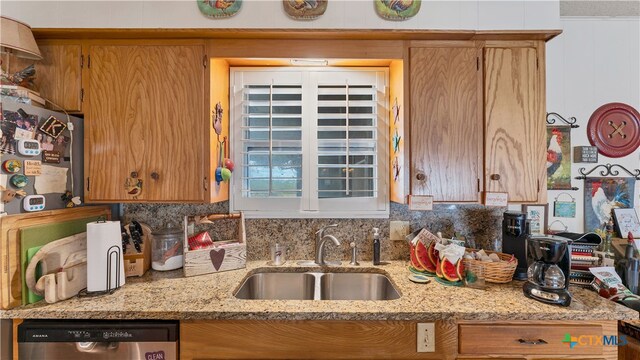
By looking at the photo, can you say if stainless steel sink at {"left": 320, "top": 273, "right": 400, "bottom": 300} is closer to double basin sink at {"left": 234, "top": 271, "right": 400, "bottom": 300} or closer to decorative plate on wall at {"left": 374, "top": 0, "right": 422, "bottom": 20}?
double basin sink at {"left": 234, "top": 271, "right": 400, "bottom": 300}

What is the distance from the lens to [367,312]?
116cm

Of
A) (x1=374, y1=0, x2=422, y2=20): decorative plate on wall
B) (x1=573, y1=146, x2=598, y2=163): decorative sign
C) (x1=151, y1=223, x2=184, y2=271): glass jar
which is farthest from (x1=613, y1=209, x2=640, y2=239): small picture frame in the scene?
(x1=151, y1=223, x2=184, y2=271): glass jar

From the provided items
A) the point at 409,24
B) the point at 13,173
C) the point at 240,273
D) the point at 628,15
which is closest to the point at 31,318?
the point at 13,173

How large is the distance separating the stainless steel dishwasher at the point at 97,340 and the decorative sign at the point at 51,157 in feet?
2.26

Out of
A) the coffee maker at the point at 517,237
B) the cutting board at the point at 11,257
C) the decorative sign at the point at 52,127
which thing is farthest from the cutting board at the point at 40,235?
the coffee maker at the point at 517,237

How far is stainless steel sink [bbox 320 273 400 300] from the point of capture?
169cm

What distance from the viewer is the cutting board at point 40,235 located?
1.21 metres

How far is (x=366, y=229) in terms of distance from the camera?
1848 mm

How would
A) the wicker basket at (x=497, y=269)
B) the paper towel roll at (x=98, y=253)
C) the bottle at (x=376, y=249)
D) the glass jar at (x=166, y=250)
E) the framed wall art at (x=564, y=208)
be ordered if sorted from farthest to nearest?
1. the framed wall art at (x=564, y=208)
2. the bottle at (x=376, y=249)
3. the glass jar at (x=166, y=250)
4. the wicker basket at (x=497, y=269)
5. the paper towel roll at (x=98, y=253)

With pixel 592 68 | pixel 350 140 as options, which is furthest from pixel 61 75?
pixel 592 68

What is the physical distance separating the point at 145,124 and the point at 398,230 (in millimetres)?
1560

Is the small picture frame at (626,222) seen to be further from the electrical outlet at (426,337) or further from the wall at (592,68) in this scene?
the electrical outlet at (426,337)

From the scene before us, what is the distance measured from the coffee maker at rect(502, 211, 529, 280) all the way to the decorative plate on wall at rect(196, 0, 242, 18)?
1.81 meters

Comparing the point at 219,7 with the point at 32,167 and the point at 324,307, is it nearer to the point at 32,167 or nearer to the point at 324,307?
the point at 32,167
